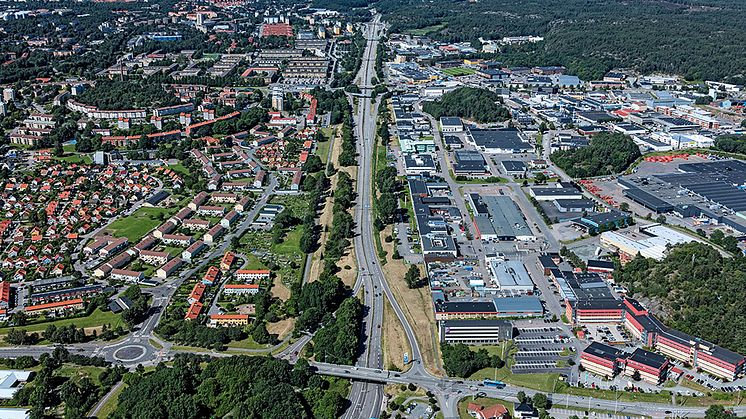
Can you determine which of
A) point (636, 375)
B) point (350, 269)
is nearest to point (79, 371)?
point (350, 269)

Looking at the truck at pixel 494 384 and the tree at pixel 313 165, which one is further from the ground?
the truck at pixel 494 384

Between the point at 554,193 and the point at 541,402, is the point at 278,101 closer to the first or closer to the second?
the point at 554,193

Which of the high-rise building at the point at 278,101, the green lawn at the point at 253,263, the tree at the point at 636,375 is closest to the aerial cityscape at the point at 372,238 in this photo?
the tree at the point at 636,375

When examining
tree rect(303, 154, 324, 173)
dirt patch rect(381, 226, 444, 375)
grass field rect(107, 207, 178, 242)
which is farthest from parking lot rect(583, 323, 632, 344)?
tree rect(303, 154, 324, 173)

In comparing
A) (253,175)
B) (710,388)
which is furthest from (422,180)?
(710,388)

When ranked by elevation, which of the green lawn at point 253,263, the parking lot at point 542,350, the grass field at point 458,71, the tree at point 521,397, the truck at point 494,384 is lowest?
the green lawn at point 253,263

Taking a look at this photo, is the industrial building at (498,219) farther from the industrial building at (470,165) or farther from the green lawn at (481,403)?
the green lawn at (481,403)

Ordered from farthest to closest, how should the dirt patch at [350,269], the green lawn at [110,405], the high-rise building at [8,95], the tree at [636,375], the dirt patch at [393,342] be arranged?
1. the high-rise building at [8,95]
2. the dirt patch at [350,269]
3. the dirt patch at [393,342]
4. the tree at [636,375]
5. the green lawn at [110,405]

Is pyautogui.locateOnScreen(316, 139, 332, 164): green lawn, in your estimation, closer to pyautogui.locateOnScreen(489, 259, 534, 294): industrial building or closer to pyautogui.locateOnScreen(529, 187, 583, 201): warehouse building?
pyautogui.locateOnScreen(529, 187, 583, 201): warehouse building
